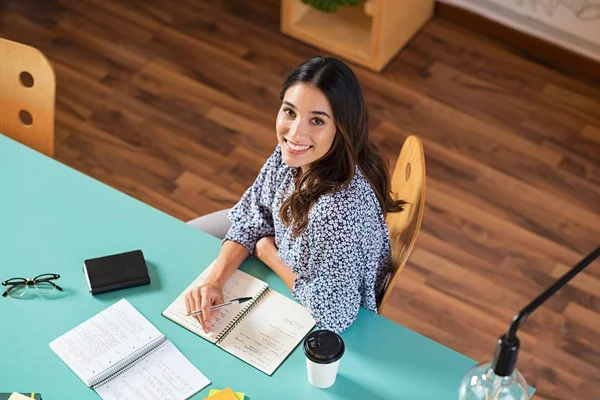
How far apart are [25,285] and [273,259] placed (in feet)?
1.85

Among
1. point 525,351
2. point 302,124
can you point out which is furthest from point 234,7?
point 302,124

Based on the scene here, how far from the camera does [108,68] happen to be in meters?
3.89

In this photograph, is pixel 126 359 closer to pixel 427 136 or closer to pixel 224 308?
pixel 224 308

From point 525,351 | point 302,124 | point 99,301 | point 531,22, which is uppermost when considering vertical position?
point 302,124

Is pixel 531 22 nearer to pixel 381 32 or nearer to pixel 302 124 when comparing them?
pixel 381 32

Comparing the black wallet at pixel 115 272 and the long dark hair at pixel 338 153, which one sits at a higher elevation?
the long dark hair at pixel 338 153

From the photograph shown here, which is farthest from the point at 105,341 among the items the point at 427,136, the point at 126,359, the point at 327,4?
the point at 327,4

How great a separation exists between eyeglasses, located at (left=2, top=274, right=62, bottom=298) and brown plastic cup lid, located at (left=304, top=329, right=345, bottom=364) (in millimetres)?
600

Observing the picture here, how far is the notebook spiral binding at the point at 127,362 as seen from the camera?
6.25ft

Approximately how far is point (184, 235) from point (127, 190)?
1.28m

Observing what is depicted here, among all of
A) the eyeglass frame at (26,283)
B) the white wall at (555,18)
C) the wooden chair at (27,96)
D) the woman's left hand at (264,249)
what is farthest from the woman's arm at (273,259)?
the white wall at (555,18)

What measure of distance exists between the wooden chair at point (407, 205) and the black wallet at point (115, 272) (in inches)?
22.5

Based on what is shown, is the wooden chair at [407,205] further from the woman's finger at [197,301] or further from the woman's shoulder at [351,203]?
the woman's finger at [197,301]

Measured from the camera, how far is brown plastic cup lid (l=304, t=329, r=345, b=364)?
1835mm
